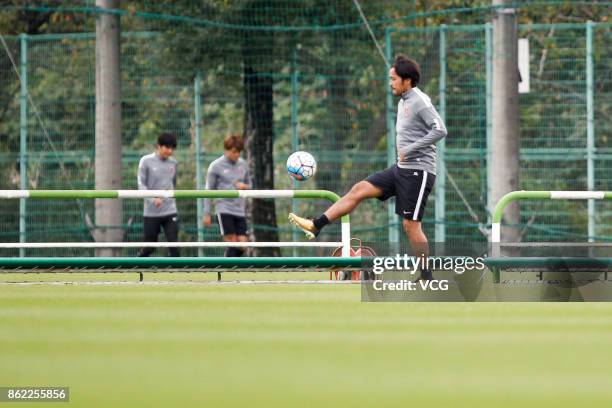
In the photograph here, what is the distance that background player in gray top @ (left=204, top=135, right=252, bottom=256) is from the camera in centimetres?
1727

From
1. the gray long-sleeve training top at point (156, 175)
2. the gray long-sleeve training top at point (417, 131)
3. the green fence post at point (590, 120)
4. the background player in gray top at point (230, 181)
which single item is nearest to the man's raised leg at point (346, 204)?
the gray long-sleeve training top at point (417, 131)

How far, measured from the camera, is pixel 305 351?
7824 mm

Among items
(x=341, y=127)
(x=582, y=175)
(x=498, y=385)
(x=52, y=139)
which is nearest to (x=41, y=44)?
(x=52, y=139)

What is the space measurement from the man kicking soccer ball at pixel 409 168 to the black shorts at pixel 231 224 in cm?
442

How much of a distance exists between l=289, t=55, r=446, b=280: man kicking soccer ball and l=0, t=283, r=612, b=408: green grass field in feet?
4.58

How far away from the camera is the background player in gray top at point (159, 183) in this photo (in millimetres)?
17336

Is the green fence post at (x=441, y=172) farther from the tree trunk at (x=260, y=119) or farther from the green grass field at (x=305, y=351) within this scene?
the green grass field at (x=305, y=351)

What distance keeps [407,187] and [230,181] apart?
486 centimetres

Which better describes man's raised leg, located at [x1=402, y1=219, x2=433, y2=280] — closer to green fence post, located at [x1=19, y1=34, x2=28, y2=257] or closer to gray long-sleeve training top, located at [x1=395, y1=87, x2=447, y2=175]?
gray long-sleeve training top, located at [x1=395, y1=87, x2=447, y2=175]

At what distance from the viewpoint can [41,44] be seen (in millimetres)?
21484

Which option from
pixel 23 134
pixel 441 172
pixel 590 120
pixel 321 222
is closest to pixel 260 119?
pixel 441 172

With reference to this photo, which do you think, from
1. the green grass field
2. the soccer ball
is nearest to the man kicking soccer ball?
the green grass field

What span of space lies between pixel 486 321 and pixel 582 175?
11.6 m

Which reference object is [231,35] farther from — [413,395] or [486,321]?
[413,395]
